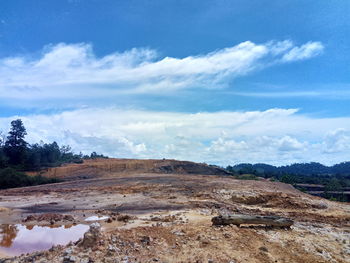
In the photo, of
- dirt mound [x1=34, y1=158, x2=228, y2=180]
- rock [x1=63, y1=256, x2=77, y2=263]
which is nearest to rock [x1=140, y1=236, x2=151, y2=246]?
rock [x1=63, y1=256, x2=77, y2=263]

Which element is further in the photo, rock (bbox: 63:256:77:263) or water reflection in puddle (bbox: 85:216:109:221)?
water reflection in puddle (bbox: 85:216:109:221)

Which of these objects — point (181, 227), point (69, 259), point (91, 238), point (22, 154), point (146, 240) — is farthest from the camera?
point (22, 154)

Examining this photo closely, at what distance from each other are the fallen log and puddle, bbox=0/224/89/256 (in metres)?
4.72

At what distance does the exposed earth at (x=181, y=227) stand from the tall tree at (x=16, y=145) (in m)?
21.4

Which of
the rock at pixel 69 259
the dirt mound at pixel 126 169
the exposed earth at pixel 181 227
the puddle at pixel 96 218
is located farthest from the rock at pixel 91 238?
the dirt mound at pixel 126 169

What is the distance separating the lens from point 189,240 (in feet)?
29.8

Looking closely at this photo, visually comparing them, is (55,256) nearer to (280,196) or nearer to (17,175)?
(280,196)

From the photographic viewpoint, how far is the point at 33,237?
1103 centimetres

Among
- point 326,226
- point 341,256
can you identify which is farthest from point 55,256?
point 326,226

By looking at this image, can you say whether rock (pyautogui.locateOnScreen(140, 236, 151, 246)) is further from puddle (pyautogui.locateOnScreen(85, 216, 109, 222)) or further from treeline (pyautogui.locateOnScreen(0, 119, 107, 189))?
treeline (pyautogui.locateOnScreen(0, 119, 107, 189))

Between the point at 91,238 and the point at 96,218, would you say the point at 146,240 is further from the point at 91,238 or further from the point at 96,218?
the point at 96,218

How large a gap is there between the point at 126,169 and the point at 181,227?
31.3 metres

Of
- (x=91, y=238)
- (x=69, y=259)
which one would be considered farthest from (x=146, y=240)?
(x=69, y=259)

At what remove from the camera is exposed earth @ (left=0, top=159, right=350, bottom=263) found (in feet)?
26.7
